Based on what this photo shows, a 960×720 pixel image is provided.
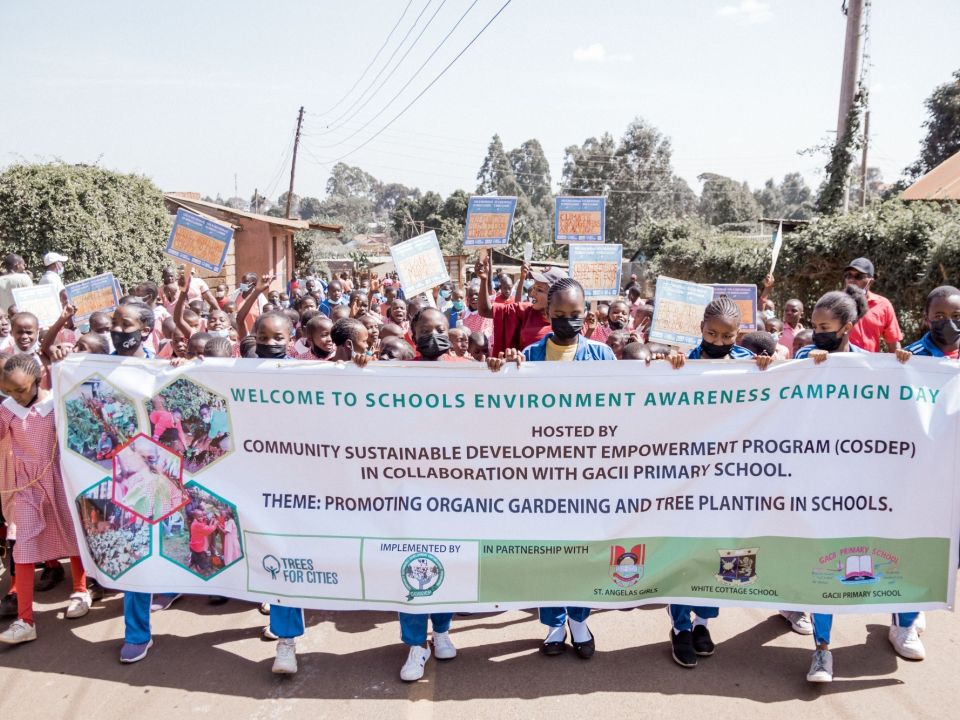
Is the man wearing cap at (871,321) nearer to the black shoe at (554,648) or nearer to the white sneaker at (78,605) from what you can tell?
the black shoe at (554,648)

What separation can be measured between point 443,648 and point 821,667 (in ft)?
6.08

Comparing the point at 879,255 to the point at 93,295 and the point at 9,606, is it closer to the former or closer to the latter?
the point at 93,295

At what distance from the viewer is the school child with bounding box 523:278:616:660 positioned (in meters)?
3.87

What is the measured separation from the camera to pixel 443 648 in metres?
3.88

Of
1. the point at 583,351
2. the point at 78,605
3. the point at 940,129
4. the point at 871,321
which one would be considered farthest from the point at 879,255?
the point at 940,129

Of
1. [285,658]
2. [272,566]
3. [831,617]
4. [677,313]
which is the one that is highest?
[677,313]

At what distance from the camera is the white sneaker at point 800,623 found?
408 cm

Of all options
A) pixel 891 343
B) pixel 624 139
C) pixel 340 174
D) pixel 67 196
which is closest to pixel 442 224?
pixel 624 139

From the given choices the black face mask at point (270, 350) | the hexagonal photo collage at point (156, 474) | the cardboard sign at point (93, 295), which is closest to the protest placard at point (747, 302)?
the black face mask at point (270, 350)

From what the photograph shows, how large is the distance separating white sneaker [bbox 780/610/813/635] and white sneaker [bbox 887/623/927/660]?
0.40 m

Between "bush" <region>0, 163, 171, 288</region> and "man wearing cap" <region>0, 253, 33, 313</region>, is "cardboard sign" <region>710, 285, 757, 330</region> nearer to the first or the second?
"man wearing cap" <region>0, 253, 33, 313</region>

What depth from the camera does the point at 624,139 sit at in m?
54.8

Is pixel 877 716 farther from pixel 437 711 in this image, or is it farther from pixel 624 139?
pixel 624 139

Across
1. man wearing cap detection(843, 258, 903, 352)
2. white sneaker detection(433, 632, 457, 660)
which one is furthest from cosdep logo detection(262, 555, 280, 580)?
man wearing cap detection(843, 258, 903, 352)
